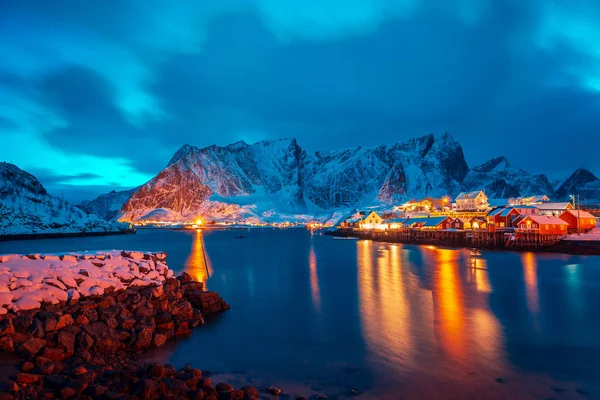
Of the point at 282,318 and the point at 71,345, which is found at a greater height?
the point at 71,345

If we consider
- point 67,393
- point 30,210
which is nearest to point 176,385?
point 67,393

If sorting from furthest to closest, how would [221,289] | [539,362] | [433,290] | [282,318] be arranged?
[221,289], [433,290], [282,318], [539,362]

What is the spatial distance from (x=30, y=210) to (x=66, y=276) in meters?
129

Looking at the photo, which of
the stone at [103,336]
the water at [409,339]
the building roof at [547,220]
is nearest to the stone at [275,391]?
the water at [409,339]

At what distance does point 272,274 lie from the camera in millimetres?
31109

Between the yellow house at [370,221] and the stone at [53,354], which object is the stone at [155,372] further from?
the yellow house at [370,221]

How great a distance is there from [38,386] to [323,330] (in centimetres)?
857

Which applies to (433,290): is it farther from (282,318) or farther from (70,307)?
(70,307)

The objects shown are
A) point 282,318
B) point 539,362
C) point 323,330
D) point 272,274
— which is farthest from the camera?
point 272,274

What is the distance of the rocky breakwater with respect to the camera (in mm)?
7445

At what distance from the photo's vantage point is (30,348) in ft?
29.0

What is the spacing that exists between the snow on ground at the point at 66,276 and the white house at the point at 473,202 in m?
96.0

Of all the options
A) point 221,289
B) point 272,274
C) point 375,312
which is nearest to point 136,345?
point 375,312

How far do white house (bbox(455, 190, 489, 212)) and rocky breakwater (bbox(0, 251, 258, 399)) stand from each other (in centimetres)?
9644
